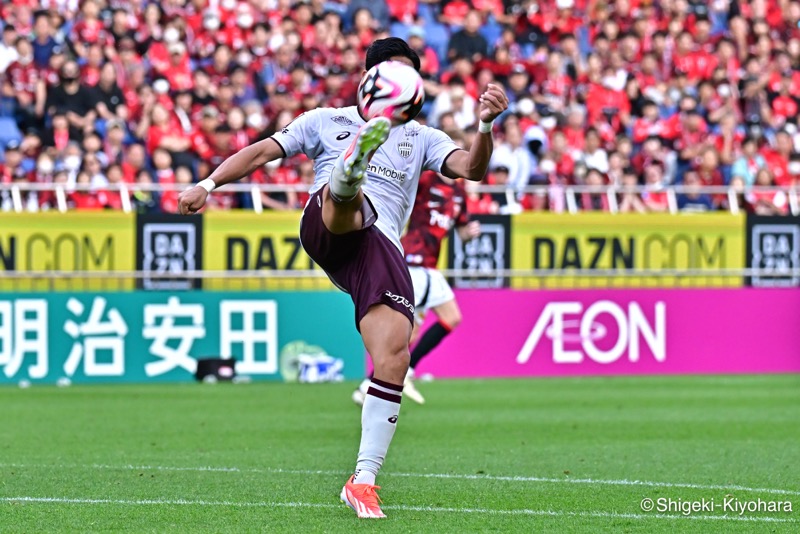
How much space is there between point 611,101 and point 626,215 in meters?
3.67

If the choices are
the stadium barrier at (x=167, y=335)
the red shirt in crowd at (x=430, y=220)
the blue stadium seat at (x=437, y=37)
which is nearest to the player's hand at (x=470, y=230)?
the red shirt in crowd at (x=430, y=220)

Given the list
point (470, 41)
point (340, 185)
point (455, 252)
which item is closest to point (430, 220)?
point (455, 252)

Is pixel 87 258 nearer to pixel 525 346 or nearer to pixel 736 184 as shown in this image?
pixel 525 346

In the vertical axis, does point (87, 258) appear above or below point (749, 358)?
above

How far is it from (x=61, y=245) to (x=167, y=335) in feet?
5.33

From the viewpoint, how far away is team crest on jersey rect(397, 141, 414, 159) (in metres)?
7.32

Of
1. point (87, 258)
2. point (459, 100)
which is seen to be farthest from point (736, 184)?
point (87, 258)

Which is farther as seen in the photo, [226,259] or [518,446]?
[226,259]

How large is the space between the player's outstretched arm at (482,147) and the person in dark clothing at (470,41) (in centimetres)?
1522

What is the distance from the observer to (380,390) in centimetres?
684

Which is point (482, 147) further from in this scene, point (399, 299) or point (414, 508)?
point (414, 508)

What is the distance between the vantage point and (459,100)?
20594 mm

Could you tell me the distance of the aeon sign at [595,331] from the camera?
19.2m

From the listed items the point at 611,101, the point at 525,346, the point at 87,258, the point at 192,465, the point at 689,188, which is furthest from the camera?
the point at 611,101
